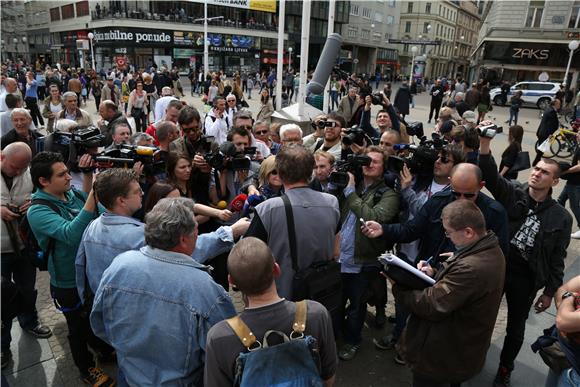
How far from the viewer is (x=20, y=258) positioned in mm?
3152

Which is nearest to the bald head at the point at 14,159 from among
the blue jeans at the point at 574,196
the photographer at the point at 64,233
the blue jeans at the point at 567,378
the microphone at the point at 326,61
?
the photographer at the point at 64,233

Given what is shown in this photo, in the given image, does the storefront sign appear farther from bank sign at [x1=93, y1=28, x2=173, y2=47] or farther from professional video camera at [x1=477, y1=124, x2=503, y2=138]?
professional video camera at [x1=477, y1=124, x2=503, y2=138]

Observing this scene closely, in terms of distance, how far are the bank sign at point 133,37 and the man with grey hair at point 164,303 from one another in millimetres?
43148

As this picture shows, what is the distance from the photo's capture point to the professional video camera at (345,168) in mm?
2947

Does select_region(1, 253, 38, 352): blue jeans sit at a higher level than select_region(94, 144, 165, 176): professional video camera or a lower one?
lower

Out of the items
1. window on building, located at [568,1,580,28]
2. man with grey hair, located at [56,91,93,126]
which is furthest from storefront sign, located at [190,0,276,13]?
man with grey hair, located at [56,91,93,126]

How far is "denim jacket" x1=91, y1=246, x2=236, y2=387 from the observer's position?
5.77ft

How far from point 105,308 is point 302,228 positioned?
3.72ft

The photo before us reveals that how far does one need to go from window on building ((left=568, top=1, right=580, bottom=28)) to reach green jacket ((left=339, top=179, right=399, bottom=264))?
39774mm

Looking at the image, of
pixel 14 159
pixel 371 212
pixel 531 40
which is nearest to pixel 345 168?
pixel 371 212

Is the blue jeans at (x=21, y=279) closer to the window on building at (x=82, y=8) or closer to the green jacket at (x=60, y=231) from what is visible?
the green jacket at (x=60, y=231)

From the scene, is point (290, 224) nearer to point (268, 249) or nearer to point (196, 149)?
point (268, 249)

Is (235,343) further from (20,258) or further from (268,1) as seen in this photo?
(268,1)

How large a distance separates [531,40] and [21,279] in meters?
41.9
